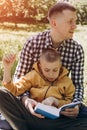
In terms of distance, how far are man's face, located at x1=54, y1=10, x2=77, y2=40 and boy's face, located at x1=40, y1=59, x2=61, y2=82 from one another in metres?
0.25

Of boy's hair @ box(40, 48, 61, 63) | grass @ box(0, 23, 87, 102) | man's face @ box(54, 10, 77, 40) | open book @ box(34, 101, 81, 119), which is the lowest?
grass @ box(0, 23, 87, 102)

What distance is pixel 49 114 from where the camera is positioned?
376 cm

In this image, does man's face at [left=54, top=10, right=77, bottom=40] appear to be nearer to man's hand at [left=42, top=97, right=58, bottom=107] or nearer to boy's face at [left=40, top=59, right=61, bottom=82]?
boy's face at [left=40, top=59, right=61, bottom=82]

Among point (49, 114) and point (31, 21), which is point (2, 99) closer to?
point (49, 114)

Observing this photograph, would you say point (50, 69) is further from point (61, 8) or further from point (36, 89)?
point (61, 8)

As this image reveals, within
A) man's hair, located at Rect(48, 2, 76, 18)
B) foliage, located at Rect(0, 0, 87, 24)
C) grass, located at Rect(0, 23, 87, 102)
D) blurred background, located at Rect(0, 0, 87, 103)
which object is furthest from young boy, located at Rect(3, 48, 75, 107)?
foliage, located at Rect(0, 0, 87, 24)

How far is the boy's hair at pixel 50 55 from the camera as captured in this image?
13.0ft

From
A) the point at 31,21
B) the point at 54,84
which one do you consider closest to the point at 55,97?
the point at 54,84

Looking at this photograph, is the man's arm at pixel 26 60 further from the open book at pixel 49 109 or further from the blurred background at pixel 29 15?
the blurred background at pixel 29 15

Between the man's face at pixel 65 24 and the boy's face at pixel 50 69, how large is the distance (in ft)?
0.82

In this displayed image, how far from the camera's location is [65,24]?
4.09 meters

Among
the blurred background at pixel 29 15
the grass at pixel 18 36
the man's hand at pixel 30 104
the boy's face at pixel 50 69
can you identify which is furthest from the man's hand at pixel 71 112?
the blurred background at pixel 29 15

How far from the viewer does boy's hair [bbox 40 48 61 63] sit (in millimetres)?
3953

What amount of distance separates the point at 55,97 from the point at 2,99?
42cm
